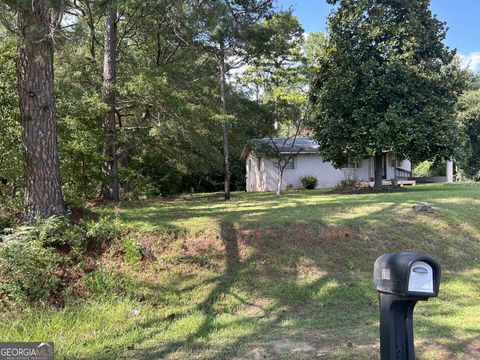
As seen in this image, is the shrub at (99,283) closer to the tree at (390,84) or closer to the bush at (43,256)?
the bush at (43,256)

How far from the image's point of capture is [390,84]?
14.8 m

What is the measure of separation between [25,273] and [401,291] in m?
4.40

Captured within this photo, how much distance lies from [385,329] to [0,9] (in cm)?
605

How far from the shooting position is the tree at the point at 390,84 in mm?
14648

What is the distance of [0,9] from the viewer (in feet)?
18.2

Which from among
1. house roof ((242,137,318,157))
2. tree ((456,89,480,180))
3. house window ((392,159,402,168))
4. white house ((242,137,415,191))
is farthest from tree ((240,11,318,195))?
tree ((456,89,480,180))

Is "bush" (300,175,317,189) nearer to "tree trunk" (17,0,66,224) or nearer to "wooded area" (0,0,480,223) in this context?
"wooded area" (0,0,480,223)

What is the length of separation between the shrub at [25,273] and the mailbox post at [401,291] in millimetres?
4120

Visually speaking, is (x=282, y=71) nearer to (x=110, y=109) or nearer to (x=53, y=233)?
(x=110, y=109)

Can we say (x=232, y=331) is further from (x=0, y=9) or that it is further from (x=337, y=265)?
(x=0, y=9)

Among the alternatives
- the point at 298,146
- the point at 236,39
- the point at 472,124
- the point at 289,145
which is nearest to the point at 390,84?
the point at 236,39

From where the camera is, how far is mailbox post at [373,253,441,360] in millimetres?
2127

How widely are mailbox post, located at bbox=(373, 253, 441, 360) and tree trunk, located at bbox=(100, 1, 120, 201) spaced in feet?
A: 33.5

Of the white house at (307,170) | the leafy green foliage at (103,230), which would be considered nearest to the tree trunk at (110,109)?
the leafy green foliage at (103,230)
